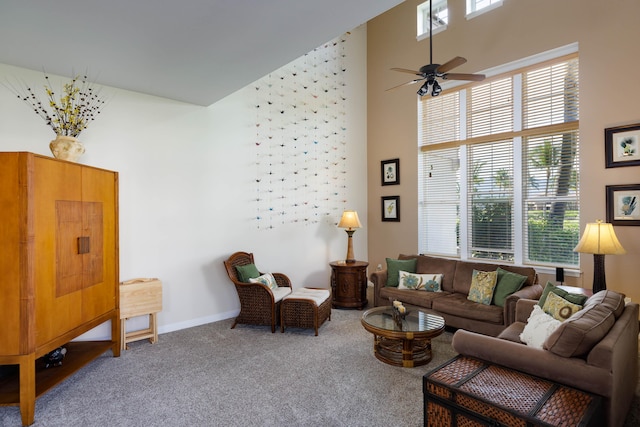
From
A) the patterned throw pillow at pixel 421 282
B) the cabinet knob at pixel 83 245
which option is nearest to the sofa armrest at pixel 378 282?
the patterned throw pillow at pixel 421 282

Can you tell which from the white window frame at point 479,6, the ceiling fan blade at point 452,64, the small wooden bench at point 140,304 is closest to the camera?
the ceiling fan blade at point 452,64

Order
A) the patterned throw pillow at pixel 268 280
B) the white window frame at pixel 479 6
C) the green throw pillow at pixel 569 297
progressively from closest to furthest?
the green throw pillow at pixel 569 297 < the patterned throw pillow at pixel 268 280 < the white window frame at pixel 479 6

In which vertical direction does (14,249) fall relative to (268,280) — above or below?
above

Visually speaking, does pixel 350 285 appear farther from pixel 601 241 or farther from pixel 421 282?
pixel 601 241

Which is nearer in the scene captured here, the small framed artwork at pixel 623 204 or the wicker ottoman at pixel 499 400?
the wicker ottoman at pixel 499 400

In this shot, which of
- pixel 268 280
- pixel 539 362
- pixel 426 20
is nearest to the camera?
pixel 539 362

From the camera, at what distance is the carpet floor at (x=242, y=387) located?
8.04 feet

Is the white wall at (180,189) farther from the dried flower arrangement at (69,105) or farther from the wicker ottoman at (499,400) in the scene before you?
the wicker ottoman at (499,400)

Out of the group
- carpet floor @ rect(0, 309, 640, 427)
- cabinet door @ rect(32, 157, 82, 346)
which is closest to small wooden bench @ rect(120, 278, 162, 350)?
carpet floor @ rect(0, 309, 640, 427)

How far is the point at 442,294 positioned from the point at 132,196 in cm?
394

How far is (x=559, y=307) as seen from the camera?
269cm

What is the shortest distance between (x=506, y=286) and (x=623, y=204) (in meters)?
1.51

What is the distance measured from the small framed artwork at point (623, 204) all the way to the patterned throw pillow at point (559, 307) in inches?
69.4

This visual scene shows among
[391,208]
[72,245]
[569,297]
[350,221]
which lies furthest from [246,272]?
[569,297]
